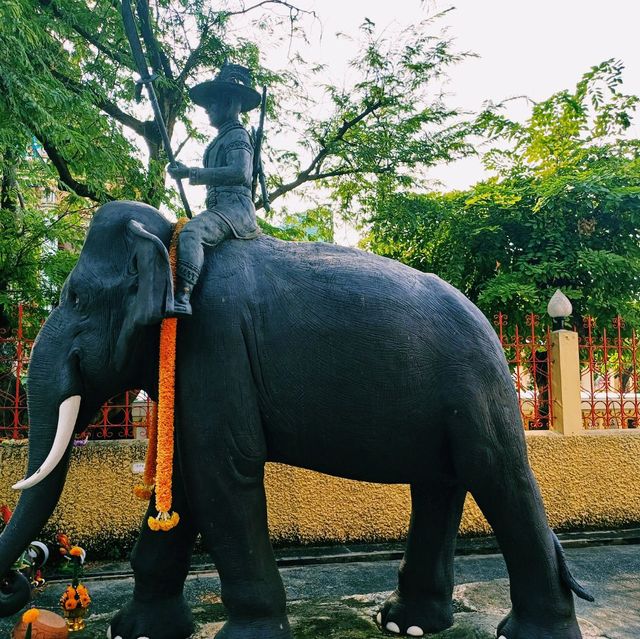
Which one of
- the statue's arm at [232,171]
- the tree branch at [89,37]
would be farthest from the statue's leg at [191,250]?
the tree branch at [89,37]

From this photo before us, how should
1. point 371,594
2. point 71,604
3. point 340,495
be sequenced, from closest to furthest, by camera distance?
point 71,604 → point 371,594 → point 340,495

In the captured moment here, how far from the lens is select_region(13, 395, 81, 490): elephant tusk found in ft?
8.79

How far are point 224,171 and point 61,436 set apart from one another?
4.60 ft

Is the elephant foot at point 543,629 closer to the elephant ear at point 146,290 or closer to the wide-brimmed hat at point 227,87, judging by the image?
the elephant ear at point 146,290

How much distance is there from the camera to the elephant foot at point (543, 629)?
8.77ft

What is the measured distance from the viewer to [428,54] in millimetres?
9664

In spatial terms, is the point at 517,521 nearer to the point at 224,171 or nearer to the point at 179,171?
the point at 224,171

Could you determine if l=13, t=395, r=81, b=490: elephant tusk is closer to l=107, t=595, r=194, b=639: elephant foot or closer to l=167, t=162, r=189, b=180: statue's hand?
l=107, t=595, r=194, b=639: elephant foot

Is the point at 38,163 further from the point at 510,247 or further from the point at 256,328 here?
the point at 510,247

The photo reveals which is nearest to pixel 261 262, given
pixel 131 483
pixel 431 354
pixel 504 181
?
pixel 431 354

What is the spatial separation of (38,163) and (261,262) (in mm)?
5205

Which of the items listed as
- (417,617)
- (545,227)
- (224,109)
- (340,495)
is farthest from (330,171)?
(417,617)

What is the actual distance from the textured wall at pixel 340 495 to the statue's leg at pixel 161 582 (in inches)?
117

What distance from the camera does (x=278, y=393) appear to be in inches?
106
